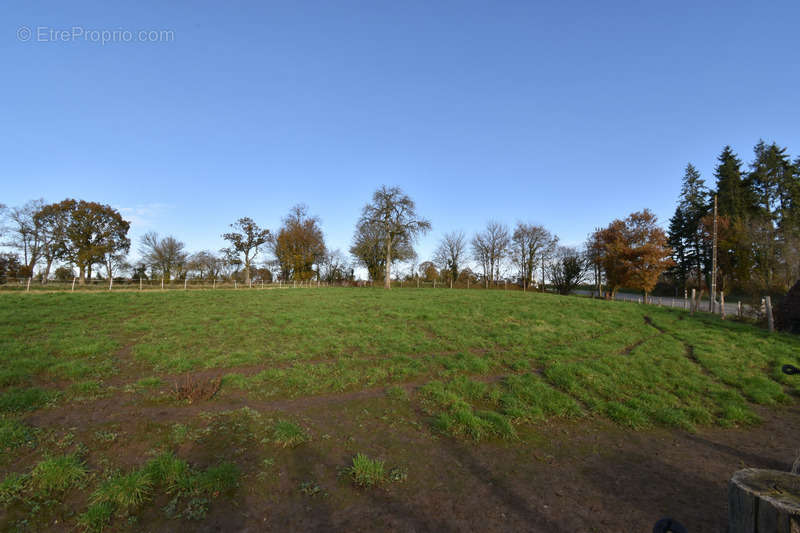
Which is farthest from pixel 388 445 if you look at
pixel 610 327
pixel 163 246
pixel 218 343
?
pixel 163 246

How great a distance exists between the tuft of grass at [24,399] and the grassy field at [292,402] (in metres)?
0.03

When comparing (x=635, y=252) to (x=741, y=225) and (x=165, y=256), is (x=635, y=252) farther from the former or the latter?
(x=165, y=256)

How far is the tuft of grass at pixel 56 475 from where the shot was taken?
3.80 m

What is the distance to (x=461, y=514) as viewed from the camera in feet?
11.7

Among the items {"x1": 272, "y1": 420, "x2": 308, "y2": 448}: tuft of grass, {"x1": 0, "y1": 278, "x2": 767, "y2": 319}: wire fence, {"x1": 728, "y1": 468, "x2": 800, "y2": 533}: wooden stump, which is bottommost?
{"x1": 272, "y1": 420, "x2": 308, "y2": 448}: tuft of grass

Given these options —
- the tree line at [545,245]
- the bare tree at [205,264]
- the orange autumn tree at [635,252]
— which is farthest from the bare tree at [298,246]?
the orange autumn tree at [635,252]

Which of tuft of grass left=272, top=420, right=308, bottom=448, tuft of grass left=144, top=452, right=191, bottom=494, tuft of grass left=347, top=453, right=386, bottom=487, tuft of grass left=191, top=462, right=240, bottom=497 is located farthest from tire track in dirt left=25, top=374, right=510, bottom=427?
tuft of grass left=347, top=453, right=386, bottom=487

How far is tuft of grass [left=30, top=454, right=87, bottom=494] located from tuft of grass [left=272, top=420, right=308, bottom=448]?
2.24 meters

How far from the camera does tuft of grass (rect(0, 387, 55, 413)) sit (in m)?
5.70

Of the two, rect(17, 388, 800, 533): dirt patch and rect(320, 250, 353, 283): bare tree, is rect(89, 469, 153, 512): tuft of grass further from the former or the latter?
rect(320, 250, 353, 283): bare tree

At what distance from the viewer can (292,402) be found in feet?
21.0

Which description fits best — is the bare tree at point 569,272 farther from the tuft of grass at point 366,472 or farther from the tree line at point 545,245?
the tuft of grass at point 366,472

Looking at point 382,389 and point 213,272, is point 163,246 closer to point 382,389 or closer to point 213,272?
point 213,272

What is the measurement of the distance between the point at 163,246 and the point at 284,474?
72.7 metres
